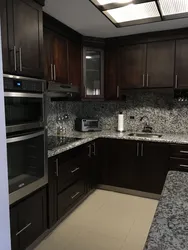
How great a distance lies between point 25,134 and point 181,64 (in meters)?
2.36

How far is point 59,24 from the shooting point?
8.45 feet

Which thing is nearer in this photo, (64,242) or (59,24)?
(64,242)

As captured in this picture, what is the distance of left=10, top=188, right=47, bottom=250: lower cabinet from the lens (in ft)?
5.55

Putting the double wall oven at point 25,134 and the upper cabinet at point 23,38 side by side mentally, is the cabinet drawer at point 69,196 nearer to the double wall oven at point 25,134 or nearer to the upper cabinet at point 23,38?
the double wall oven at point 25,134

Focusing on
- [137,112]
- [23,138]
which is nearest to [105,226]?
[23,138]

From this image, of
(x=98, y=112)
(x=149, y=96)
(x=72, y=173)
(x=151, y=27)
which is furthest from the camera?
(x=98, y=112)

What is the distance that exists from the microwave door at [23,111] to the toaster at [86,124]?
61.7 inches

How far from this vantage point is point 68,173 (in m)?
2.45

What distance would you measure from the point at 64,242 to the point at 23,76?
166 cm

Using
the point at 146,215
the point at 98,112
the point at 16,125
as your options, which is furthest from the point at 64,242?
the point at 98,112

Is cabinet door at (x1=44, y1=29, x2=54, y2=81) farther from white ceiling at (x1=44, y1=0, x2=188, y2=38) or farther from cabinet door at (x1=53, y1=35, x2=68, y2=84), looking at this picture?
white ceiling at (x1=44, y1=0, x2=188, y2=38)

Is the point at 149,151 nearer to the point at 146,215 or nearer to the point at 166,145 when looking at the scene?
the point at 166,145

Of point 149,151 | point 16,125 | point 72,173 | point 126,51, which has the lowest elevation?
point 72,173

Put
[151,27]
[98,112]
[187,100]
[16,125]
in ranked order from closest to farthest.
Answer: [16,125] → [151,27] → [187,100] → [98,112]
